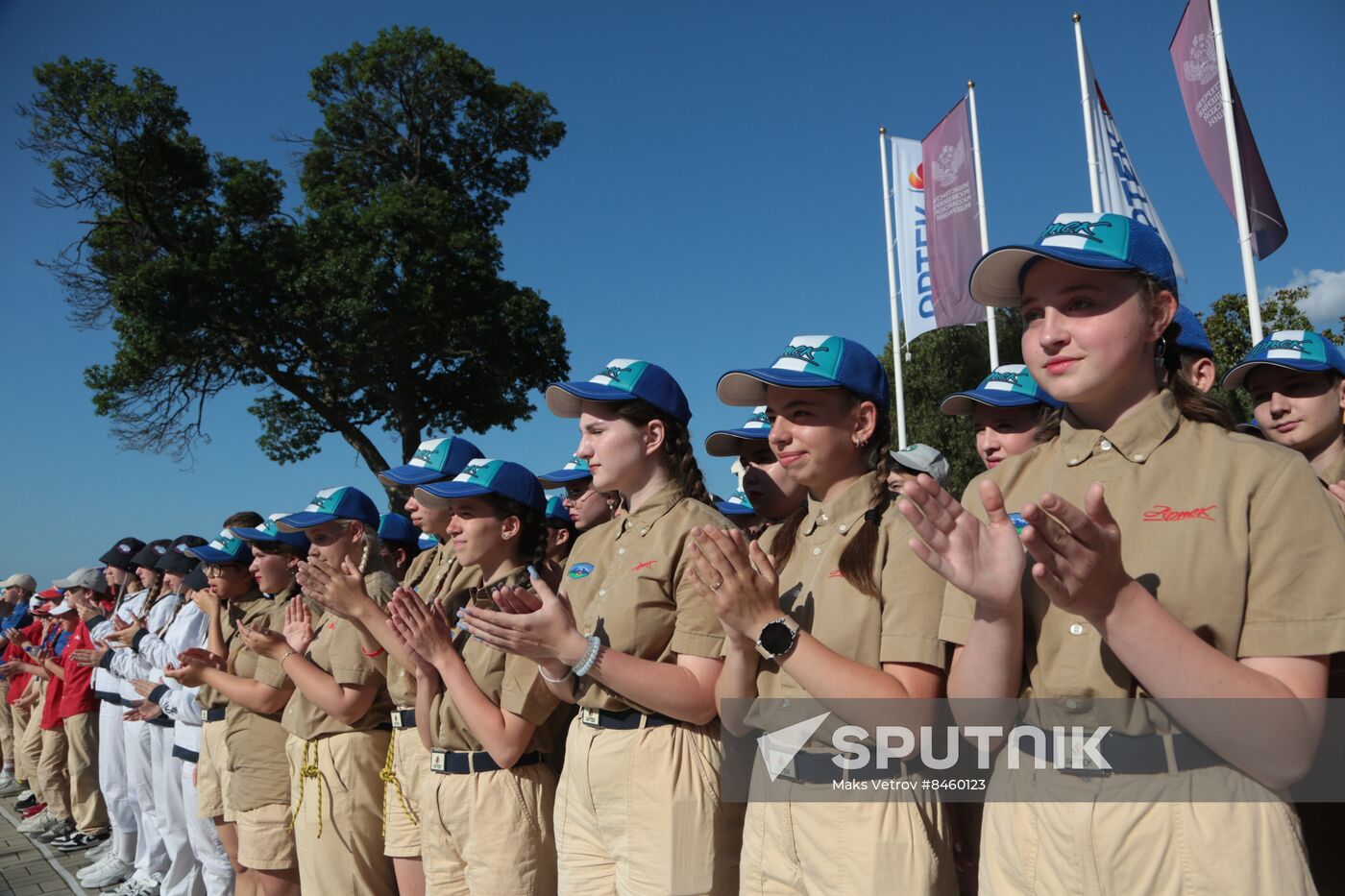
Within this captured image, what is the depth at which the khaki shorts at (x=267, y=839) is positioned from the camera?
16.4 ft

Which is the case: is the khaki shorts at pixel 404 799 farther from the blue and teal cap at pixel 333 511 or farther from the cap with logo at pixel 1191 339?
the cap with logo at pixel 1191 339

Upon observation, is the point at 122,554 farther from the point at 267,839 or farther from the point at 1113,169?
the point at 1113,169

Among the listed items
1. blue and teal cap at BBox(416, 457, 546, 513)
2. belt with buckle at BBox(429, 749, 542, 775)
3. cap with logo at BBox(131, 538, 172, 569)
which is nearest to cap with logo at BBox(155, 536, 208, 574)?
cap with logo at BBox(131, 538, 172, 569)

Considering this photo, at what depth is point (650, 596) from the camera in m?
3.16

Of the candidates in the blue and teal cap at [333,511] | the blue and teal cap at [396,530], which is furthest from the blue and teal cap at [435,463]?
the blue and teal cap at [396,530]

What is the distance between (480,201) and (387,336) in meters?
5.52

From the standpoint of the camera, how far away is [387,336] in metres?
20.8

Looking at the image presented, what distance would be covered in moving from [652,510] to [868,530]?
1.00 metres

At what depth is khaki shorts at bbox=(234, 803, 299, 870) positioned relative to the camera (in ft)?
Answer: 16.4

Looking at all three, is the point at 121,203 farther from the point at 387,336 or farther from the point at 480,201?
the point at 480,201

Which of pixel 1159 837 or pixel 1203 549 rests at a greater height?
pixel 1203 549

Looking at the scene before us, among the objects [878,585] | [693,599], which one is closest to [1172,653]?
[878,585]

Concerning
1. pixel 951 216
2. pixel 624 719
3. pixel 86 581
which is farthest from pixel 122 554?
pixel 951 216

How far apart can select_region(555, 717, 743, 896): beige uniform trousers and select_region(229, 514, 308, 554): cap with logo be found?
10.5 ft
